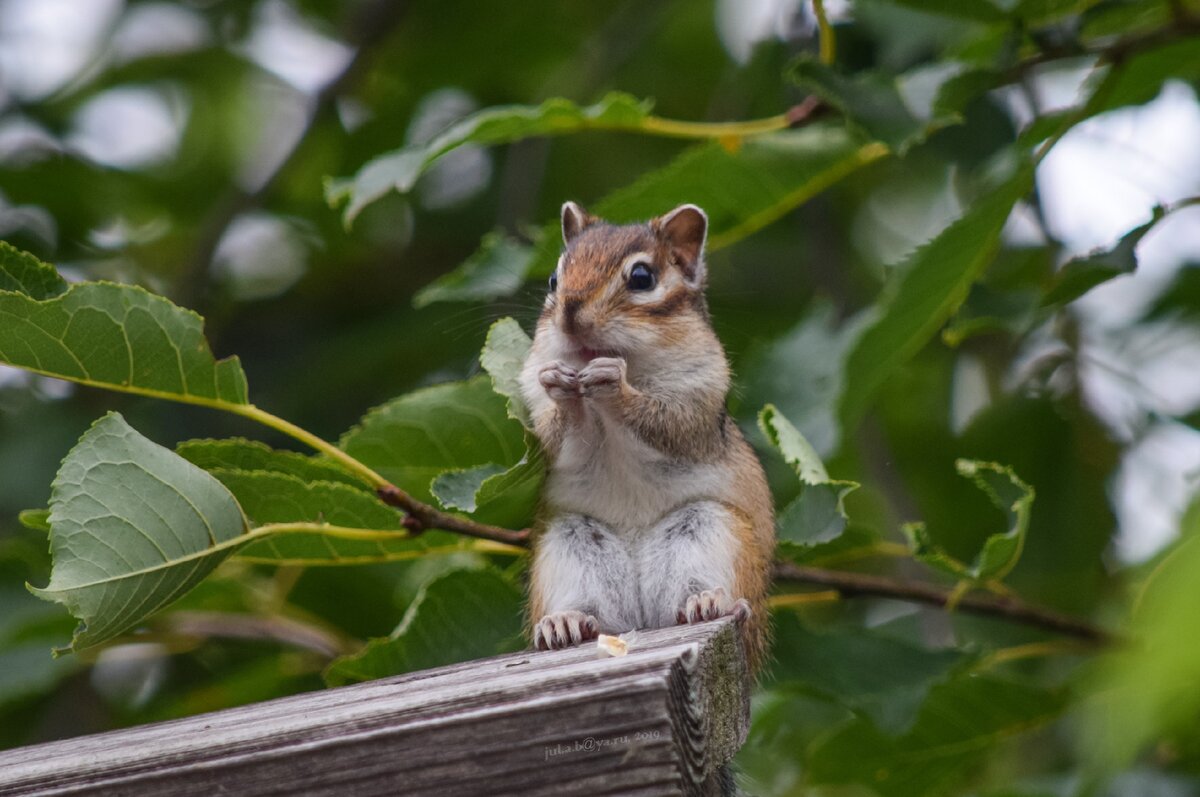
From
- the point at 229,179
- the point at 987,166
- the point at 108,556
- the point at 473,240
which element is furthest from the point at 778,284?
the point at 108,556

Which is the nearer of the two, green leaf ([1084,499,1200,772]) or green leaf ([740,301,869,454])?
green leaf ([1084,499,1200,772])

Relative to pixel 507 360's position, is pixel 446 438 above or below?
below

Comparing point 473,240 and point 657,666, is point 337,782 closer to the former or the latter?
point 657,666

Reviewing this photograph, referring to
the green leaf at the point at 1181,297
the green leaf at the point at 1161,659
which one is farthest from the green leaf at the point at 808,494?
the green leaf at the point at 1181,297

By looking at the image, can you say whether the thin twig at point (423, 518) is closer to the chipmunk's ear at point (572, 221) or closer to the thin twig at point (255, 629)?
the chipmunk's ear at point (572, 221)

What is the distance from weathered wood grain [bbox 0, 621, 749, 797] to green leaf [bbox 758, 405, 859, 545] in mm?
701

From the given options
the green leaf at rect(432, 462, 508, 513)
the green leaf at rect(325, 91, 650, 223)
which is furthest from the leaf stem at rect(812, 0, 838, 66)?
the green leaf at rect(432, 462, 508, 513)

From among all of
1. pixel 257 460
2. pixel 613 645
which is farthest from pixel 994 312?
pixel 257 460

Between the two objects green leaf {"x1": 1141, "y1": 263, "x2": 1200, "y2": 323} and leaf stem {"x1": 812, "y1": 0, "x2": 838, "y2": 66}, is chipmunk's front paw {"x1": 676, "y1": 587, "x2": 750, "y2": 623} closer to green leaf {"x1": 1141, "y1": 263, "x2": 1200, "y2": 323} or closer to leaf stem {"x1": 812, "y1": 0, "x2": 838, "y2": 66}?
leaf stem {"x1": 812, "y1": 0, "x2": 838, "y2": 66}

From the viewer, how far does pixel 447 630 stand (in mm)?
2842

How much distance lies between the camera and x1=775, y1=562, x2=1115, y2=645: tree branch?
306 cm

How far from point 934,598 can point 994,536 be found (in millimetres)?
452

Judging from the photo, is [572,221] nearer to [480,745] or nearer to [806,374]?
[806,374]

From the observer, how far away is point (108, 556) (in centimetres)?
228
